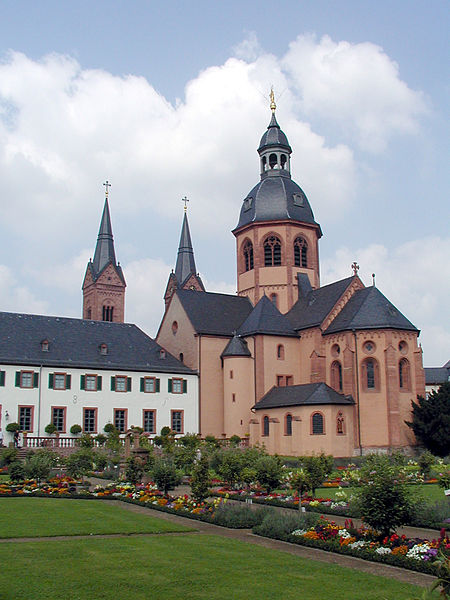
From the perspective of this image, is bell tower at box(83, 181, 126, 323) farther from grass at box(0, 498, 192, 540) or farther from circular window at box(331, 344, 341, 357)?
grass at box(0, 498, 192, 540)

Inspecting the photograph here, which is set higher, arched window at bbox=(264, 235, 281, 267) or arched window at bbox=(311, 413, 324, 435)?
arched window at bbox=(264, 235, 281, 267)

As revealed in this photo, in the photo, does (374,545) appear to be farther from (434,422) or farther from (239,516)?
(434,422)

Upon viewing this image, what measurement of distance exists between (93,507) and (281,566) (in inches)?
479

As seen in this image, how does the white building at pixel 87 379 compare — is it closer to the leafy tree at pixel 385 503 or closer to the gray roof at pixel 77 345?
the gray roof at pixel 77 345

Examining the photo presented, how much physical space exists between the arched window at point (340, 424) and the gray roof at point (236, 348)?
10942 mm

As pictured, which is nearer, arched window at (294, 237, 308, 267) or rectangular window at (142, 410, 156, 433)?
rectangular window at (142, 410, 156, 433)

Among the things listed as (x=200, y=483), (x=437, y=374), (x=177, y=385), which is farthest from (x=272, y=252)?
(x=437, y=374)

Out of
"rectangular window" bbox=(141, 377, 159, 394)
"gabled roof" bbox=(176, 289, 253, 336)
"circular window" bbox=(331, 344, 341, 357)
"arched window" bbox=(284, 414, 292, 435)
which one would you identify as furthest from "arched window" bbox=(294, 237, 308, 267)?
"rectangular window" bbox=(141, 377, 159, 394)

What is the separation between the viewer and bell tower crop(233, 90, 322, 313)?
221 feet

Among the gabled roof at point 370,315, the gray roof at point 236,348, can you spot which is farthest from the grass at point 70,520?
the gabled roof at point 370,315

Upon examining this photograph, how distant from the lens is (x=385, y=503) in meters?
16.4

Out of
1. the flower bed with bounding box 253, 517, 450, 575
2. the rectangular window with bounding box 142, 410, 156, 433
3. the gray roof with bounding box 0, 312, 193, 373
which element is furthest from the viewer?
the rectangular window with bounding box 142, 410, 156, 433

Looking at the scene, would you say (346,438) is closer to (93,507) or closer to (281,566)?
(93,507)

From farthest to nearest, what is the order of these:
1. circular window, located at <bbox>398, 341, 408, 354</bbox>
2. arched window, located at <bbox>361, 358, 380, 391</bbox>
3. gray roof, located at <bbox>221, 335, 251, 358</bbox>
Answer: gray roof, located at <bbox>221, 335, 251, 358</bbox> → circular window, located at <bbox>398, 341, 408, 354</bbox> → arched window, located at <bbox>361, 358, 380, 391</bbox>
